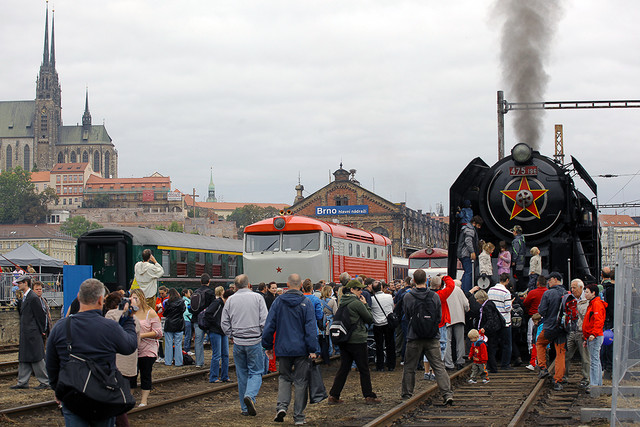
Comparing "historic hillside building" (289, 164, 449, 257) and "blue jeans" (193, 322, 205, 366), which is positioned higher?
"historic hillside building" (289, 164, 449, 257)

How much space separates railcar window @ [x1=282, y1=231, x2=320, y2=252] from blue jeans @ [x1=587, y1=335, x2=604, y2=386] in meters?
13.6

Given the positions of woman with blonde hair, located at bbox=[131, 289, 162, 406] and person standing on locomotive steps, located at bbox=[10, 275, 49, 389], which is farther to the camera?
person standing on locomotive steps, located at bbox=[10, 275, 49, 389]

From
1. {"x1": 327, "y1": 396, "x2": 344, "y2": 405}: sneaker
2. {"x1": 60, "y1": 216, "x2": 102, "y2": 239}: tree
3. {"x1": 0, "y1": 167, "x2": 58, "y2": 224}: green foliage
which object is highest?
{"x1": 0, "y1": 167, "x2": 58, "y2": 224}: green foliage

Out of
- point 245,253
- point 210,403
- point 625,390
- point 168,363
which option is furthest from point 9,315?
point 625,390

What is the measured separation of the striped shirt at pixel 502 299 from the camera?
14.2 meters

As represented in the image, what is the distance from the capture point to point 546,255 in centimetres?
1505

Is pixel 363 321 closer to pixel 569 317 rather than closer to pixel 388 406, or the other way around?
pixel 388 406

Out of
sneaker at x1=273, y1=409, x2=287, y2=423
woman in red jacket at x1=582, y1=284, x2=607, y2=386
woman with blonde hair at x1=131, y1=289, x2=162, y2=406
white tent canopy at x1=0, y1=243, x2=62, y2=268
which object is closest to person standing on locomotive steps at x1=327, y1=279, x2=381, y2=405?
sneaker at x1=273, y1=409, x2=287, y2=423

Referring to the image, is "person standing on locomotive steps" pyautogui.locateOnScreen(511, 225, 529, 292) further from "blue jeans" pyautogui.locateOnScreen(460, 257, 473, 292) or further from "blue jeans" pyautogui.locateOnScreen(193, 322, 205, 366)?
"blue jeans" pyautogui.locateOnScreen(193, 322, 205, 366)

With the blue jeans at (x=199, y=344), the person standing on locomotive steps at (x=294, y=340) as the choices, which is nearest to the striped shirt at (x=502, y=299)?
the person standing on locomotive steps at (x=294, y=340)

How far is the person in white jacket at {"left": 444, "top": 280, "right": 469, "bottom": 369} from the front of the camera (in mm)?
14516

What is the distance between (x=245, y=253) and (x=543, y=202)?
40.9 feet

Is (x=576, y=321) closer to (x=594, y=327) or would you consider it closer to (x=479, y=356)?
(x=594, y=327)

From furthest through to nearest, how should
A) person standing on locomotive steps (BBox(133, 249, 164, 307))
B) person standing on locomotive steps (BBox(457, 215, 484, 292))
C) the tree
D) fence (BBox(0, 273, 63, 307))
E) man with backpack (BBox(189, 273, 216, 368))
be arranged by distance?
the tree < fence (BBox(0, 273, 63, 307)) < man with backpack (BBox(189, 273, 216, 368)) < person standing on locomotive steps (BBox(133, 249, 164, 307)) < person standing on locomotive steps (BBox(457, 215, 484, 292))
